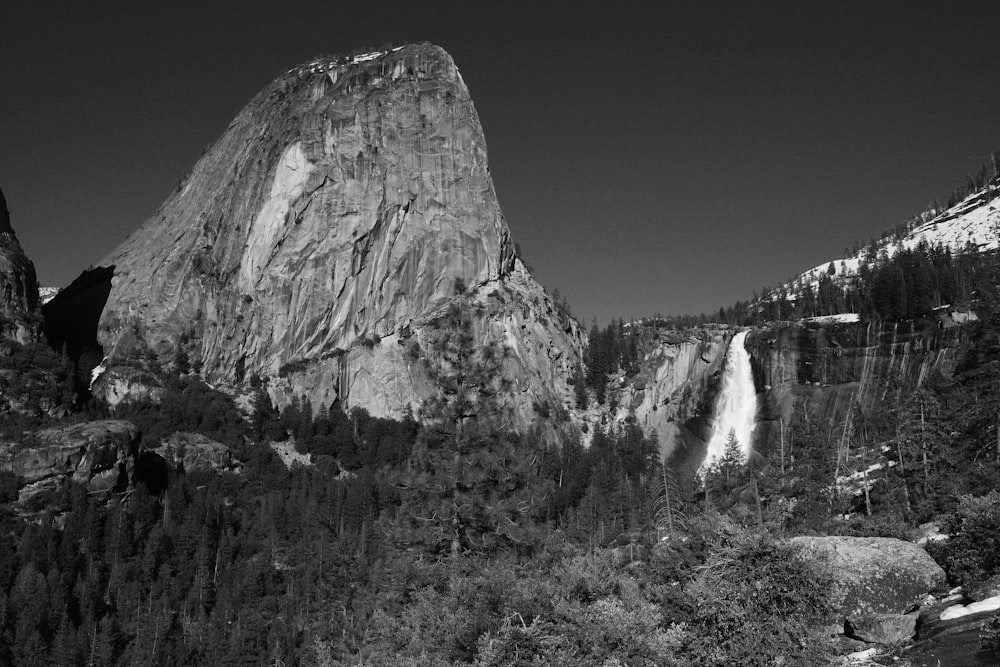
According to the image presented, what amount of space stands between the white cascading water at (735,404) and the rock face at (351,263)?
26.5 m

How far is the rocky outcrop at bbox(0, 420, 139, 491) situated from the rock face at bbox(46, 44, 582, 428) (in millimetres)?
35789

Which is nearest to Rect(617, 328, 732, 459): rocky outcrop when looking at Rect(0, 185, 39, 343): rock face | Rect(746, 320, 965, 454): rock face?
Rect(746, 320, 965, 454): rock face

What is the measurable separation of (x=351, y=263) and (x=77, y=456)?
52267 mm

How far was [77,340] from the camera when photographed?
465 ft

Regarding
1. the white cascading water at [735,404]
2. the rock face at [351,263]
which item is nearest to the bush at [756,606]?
the white cascading water at [735,404]

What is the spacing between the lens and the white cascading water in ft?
351

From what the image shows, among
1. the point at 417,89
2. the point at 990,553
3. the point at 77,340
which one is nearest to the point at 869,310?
the point at 417,89

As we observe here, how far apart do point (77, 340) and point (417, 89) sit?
71686mm

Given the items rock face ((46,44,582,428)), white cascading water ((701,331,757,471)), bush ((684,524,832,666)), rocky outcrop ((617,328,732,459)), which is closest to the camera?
bush ((684,524,832,666))

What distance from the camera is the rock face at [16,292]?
111863 mm

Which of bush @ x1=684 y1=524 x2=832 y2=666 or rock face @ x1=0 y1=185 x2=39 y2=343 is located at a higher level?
rock face @ x1=0 y1=185 x2=39 y2=343

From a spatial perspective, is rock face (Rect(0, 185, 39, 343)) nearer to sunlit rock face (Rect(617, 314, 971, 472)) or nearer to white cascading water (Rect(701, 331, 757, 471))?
sunlit rock face (Rect(617, 314, 971, 472))

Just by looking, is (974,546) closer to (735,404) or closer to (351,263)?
(735,404)

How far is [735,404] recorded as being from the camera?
360 ft
